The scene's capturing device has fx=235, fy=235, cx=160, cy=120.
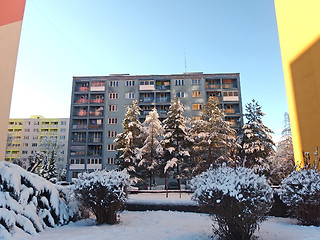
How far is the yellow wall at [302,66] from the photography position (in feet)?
42.3

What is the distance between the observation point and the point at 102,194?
24.4 feet

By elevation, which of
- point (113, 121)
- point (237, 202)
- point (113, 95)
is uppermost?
point (113, 95)

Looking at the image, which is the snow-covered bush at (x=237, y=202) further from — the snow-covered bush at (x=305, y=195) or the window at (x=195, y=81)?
the window at (x=195, y=81)

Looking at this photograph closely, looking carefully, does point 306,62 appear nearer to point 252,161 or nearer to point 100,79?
point 252,161

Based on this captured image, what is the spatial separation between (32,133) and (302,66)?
285 feet

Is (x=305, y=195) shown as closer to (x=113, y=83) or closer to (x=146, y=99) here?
(x=146, y=99)

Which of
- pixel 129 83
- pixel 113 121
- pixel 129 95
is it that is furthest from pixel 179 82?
pixel 113 121

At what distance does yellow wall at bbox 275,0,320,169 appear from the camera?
42.3ft

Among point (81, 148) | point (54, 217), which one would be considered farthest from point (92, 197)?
point (81, 148)

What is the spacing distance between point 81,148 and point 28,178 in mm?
38279

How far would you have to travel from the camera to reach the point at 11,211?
595cm

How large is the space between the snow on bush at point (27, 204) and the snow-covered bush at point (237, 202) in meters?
4.64

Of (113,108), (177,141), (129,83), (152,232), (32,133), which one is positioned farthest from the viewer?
(32,133)

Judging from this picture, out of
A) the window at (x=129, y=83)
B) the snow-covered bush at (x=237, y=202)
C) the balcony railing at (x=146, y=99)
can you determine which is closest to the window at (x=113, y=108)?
the window at (x=129, y=83)
